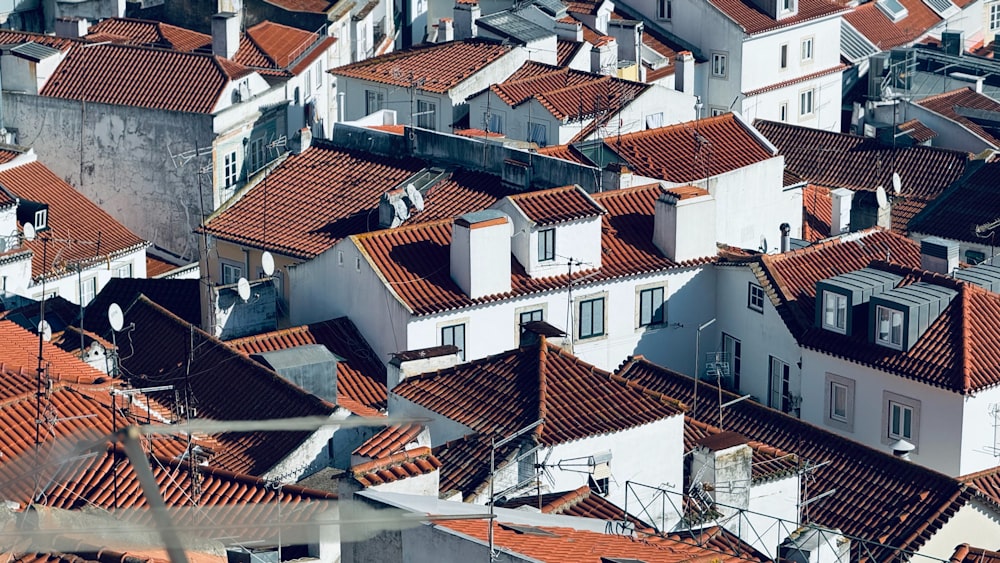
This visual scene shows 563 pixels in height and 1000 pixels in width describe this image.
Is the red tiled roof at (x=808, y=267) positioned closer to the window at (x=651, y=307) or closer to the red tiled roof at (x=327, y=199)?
the window at (x=651, y=307)

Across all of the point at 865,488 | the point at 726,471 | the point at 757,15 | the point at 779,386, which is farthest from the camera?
the point at 757,15

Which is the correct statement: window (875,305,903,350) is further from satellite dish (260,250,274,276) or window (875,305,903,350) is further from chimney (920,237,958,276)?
satellite dish (260,250,274,276)

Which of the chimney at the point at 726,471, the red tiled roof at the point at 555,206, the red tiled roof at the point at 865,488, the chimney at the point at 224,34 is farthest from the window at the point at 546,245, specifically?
the chimney at the point at 224,34

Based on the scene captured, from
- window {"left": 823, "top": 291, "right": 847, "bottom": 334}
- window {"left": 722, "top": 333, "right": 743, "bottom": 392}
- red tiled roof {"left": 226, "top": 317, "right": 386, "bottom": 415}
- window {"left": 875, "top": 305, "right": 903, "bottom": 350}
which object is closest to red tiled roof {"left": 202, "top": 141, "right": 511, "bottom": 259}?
red tiled roof {"left": 226, "top": 317, "right": 386, "bottom": 415}

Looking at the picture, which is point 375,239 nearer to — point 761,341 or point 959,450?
point 761,341

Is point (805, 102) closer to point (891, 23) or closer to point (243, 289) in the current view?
point (891, 23)

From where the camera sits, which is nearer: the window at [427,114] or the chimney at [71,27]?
the window at [427,114]

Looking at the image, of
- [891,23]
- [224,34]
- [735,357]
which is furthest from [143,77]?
[891,23]
